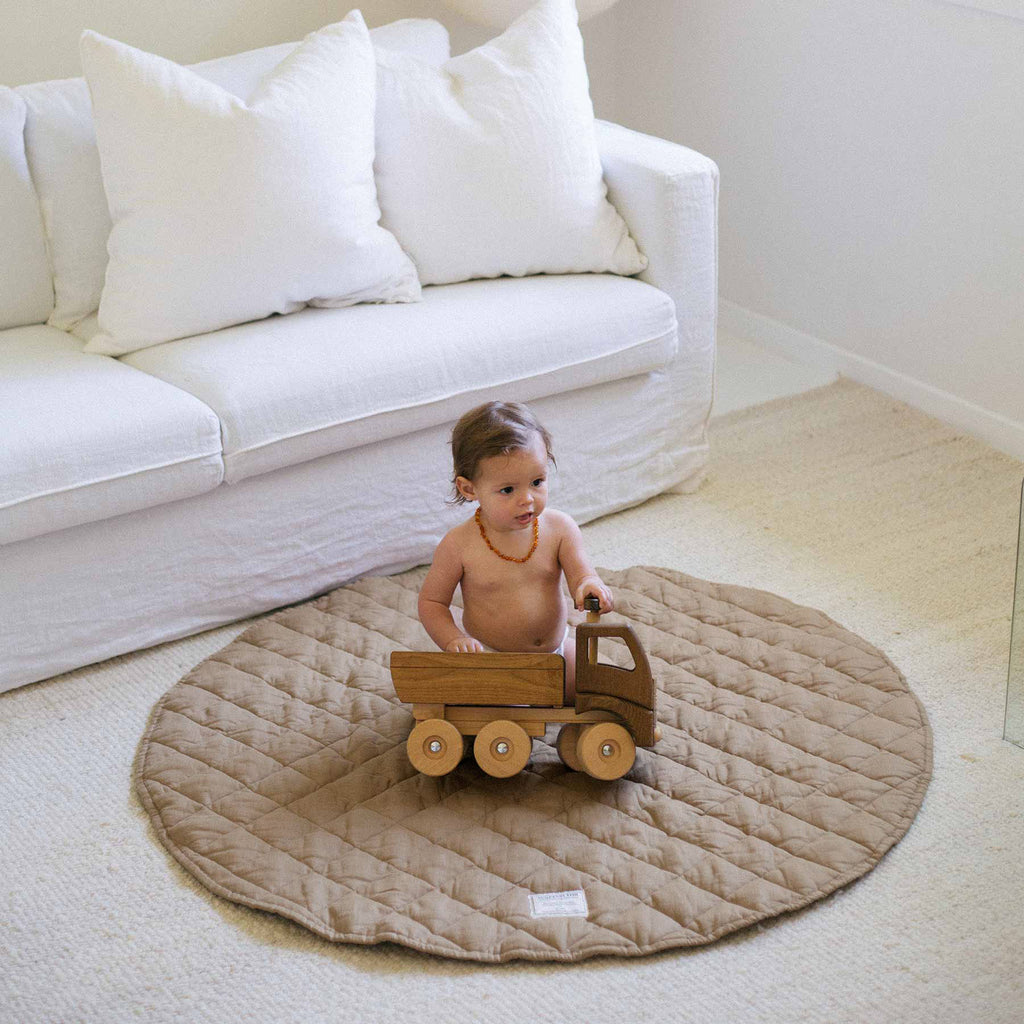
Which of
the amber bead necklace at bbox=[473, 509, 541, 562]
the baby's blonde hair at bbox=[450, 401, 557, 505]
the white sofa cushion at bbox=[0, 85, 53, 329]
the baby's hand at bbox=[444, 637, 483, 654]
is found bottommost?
the baby's hand at bbox=[444, 637, 483, 654]

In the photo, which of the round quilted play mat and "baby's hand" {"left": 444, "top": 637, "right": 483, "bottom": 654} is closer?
the round quilted play mat

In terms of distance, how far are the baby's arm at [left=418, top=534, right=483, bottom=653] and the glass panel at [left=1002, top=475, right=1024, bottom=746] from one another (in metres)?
0.72

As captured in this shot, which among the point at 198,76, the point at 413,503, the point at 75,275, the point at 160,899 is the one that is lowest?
the point at 160,899

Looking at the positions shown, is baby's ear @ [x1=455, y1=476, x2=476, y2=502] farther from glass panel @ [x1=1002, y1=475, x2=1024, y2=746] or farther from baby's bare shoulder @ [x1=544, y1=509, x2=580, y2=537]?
glass panel @ [x1=1002, y1=475, x2=1024, y2=746]

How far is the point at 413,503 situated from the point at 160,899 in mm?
837

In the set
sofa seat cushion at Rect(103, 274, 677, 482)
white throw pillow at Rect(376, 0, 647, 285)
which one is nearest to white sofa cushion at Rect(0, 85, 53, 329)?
sofa seat cushion at Rect(103, 274, 677, 482)

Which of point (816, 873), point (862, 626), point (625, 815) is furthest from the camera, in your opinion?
point (862, 626)

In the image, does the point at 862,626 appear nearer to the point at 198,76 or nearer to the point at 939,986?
the point at 939,986

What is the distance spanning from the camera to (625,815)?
5.53 feet

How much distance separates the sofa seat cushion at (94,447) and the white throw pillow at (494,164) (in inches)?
23.8

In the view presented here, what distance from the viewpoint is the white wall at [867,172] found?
101 inches

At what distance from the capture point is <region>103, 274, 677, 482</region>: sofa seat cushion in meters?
2.01

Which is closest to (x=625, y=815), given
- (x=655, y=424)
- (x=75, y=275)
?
(x=655, y=424)

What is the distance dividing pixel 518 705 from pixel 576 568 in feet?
0.68
